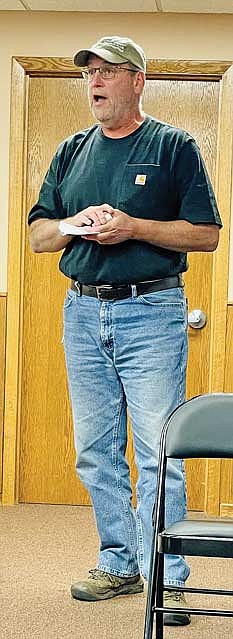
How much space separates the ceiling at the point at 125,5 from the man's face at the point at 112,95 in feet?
5.49

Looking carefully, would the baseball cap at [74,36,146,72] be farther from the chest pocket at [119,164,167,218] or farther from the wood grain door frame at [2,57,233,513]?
the wood grain door frame at [2,57,233,513]

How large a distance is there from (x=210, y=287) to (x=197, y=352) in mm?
314

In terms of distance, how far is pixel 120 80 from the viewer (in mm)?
3395

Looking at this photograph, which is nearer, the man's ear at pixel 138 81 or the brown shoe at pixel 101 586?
the man's ear at pixel 138 81

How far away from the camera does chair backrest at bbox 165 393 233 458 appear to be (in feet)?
9.62

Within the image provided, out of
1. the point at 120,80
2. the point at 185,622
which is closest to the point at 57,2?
the point at 120,80

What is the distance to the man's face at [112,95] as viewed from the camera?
A: 3.39 m

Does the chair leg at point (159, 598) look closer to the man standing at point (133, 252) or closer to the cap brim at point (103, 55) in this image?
the man standing at point (133, 252)

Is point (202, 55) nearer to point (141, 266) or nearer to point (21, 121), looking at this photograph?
point (21, 121)

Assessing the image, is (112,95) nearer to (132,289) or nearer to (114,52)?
(114,52)

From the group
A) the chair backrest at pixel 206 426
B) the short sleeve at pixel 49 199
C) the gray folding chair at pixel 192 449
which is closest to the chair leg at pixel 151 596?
the gray folding chair at pixel 192 449

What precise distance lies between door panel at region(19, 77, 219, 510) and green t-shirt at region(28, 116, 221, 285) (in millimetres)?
1868

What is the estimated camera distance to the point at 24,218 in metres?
5.39

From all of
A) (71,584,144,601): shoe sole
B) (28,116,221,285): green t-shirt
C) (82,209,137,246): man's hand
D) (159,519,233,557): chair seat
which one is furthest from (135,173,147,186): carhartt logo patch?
(71,584,144,601): shoe sole
